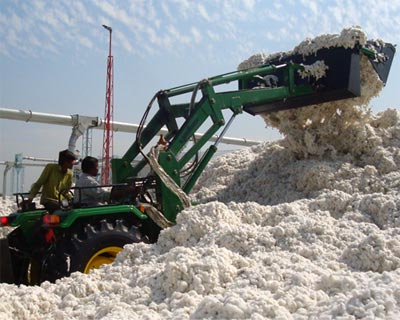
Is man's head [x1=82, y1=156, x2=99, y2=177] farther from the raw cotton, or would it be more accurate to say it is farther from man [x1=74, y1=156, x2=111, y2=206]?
the raw cotton

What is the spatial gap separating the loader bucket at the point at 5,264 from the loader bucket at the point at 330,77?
10.6 feet

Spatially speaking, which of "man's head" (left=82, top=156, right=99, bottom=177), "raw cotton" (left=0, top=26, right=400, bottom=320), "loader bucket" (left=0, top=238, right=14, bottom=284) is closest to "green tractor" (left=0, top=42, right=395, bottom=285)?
"loader bucket" (left=0, top=238, right=14, bottom=284)

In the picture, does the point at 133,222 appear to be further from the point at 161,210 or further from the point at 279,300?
the point at 279,300

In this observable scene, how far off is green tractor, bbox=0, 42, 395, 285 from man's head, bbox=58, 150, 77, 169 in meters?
0.34

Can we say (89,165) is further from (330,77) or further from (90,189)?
(330,77)

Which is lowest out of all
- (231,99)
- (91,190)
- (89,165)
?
(91,190)

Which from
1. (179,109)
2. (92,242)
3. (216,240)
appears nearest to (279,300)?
(216,240)

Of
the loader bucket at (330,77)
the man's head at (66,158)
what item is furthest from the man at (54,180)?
the loader bucket at (330,77)

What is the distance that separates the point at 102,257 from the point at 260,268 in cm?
186

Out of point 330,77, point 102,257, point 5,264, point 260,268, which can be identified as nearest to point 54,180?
point 5,264

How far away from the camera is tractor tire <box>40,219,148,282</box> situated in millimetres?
4551

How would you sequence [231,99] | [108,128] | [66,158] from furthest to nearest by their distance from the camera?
1. [108,128]
2. [231,99]
3. [66,158]

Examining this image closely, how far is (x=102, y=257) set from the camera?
15.9 ft

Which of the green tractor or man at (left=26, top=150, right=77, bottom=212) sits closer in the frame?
the green tractor
